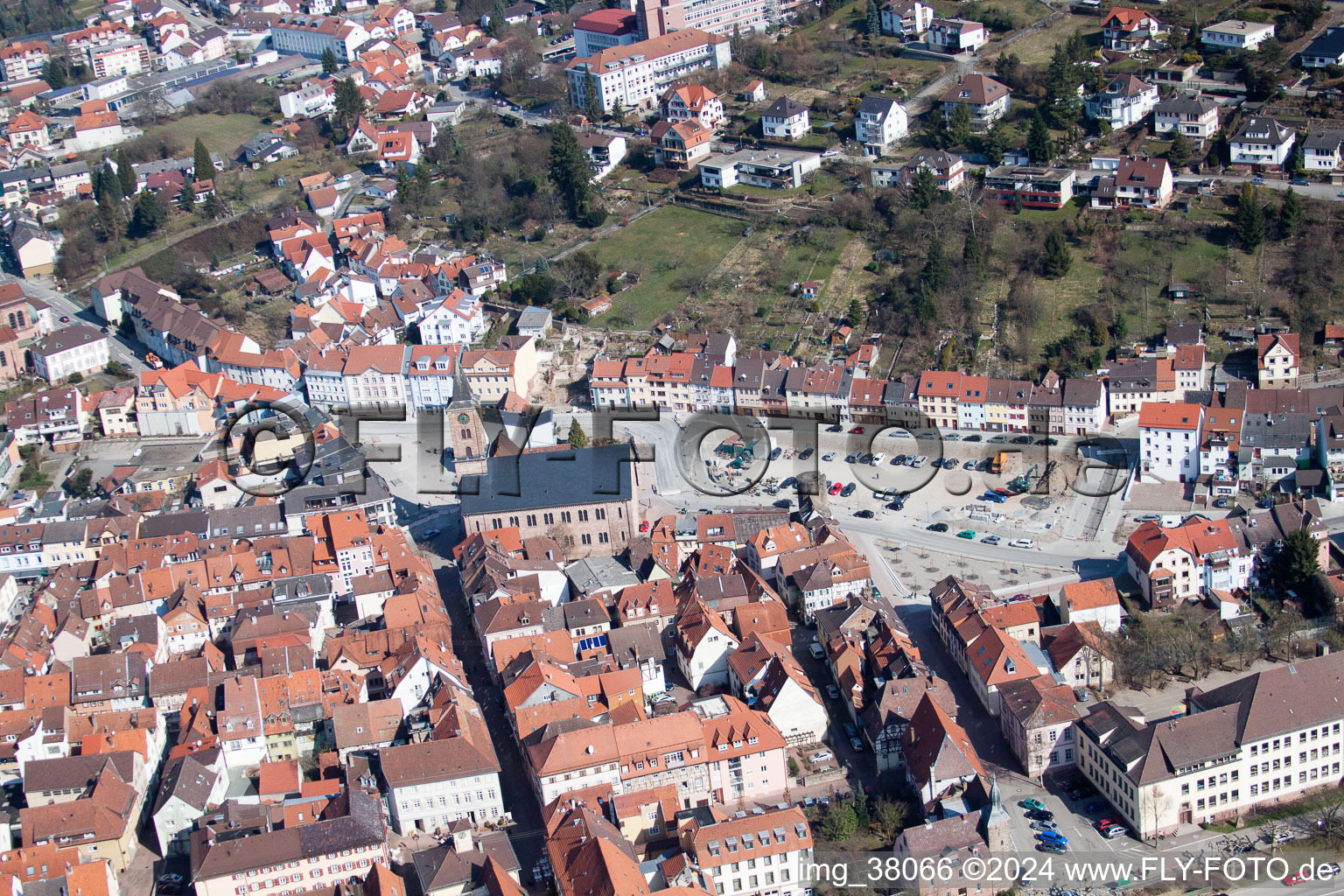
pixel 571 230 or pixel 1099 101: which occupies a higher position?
pixel 1099 101

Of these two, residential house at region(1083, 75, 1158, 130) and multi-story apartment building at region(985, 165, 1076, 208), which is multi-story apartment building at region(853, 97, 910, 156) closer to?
multi-story apartment building at region(985, 165, 1076, 208)

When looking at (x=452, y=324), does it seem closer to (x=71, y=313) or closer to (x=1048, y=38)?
(x=71, y=313)

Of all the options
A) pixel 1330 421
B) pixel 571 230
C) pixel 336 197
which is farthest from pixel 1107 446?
pixel 336 197

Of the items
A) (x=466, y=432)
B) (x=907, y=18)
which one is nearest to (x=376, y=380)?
(x=466, y=432)

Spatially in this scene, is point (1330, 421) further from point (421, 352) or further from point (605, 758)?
point (421, 352)

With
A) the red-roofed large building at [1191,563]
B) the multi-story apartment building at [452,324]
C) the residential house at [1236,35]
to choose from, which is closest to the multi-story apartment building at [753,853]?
the red-roofed large building at [1191,563]

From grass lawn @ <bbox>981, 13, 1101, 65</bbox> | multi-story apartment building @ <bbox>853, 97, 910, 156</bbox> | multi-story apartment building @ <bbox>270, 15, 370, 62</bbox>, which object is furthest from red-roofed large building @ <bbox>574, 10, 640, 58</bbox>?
grass lawn @ <bbox>981, 13, 1101, 65</bbox>
